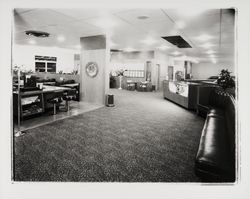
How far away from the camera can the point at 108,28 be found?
642 centimetres

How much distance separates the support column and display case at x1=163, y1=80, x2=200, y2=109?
2.91m

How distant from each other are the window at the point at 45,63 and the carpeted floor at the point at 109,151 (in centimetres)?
966

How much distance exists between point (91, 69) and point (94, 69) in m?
0.16

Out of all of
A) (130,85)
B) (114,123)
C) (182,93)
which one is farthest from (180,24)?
(130,85)

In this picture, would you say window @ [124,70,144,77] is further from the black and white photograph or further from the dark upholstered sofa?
the dark upholstered sofa

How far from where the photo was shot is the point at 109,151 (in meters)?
3.21

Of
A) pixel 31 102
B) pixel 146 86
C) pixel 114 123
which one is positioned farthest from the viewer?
pixel 146 86

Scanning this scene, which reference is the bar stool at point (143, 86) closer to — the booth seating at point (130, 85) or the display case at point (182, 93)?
the booth seating at point (130, 85)

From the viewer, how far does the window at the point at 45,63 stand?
43.4ft

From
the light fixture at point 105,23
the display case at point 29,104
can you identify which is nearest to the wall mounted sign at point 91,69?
the light fixture at point 105,23

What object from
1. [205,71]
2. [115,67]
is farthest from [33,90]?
[205,71]

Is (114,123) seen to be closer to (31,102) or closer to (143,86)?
(31,102)

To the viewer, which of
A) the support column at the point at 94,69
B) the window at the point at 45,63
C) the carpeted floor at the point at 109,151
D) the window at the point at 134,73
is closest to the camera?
the carpeted floor at the point at 109,151

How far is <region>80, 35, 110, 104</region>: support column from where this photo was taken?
7.41m
